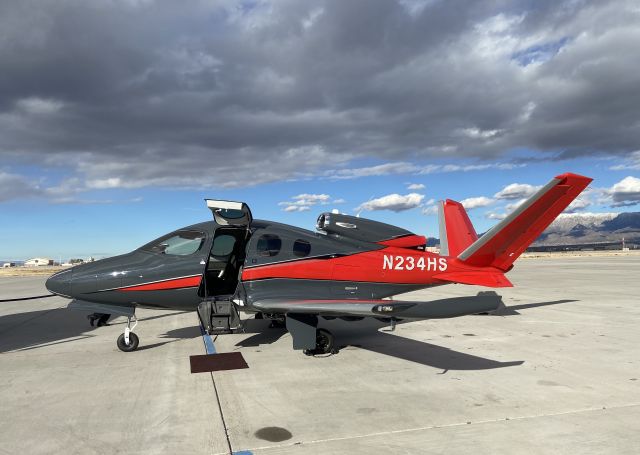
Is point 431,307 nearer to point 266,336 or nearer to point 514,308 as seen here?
point 266,336

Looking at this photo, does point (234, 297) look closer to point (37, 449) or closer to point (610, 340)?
point (37, 449)

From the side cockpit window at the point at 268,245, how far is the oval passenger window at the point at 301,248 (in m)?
0.34

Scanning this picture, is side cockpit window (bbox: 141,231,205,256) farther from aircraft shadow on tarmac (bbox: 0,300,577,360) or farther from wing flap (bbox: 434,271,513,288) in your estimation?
wing flap (bbox: 434,271,513,288)

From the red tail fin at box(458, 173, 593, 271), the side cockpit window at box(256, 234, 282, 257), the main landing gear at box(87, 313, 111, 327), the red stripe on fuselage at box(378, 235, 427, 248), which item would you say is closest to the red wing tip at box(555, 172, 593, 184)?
the red tail fin at box(458, 173, 593, 271)

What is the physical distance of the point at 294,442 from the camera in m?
4.54

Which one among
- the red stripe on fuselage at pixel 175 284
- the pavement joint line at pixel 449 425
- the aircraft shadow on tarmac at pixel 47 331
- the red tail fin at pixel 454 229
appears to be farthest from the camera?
the red tail fin at pixel 454 229

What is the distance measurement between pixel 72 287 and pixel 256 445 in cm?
600

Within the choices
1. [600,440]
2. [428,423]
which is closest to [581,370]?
[600,440]

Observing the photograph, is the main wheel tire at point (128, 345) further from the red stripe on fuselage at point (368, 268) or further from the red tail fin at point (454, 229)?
the red tail fin at point (454, 229)

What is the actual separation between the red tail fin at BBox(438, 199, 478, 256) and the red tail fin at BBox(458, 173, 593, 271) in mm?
3660

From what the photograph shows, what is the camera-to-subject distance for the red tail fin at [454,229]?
43.5 ft

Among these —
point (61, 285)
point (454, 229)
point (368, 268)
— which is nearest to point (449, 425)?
point (368, 268)

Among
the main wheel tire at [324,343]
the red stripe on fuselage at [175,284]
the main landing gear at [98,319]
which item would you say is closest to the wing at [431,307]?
the main wheel tire at [324,343]

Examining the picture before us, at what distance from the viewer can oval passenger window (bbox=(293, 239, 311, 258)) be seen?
893 centimetres
